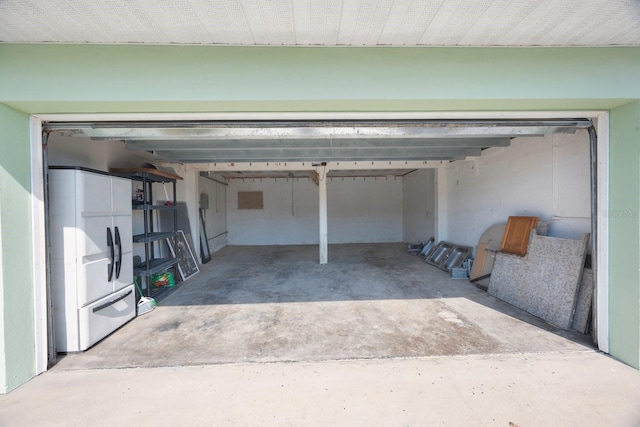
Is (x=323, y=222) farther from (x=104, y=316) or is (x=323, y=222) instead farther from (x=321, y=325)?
→ (x=104, y=316)

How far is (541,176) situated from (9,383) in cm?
598

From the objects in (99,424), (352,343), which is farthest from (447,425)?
(99,424)

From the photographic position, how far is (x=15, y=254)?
2018 millimetres

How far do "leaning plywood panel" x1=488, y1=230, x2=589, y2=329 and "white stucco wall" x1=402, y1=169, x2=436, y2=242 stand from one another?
3215 millimetres

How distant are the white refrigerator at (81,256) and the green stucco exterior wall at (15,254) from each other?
35 centimetres

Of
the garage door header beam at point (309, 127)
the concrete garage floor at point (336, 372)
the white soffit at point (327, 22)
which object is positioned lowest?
the concrete garage floor at point (336, 372)

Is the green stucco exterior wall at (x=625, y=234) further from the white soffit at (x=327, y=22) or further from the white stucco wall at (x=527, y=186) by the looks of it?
the white stucco wall at (x=527, y=186)

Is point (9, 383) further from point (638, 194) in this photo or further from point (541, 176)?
point (541, 176)

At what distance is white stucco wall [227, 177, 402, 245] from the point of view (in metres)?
9.82

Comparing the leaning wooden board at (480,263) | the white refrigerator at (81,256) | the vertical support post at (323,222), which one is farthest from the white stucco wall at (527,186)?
the white refrigerator at (81,256)

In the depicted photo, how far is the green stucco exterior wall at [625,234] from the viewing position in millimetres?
2125

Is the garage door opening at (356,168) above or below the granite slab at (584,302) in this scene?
above

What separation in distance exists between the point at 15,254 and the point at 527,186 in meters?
5.83

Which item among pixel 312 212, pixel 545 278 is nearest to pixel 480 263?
pixel 545 278
